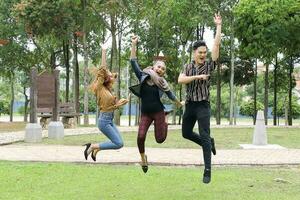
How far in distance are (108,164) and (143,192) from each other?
12.1 feet

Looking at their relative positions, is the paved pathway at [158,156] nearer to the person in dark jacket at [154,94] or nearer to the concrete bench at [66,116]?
the person in dark jacket at [154,94]

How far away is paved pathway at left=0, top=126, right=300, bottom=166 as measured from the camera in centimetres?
1272

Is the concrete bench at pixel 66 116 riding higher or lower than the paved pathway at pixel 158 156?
higher

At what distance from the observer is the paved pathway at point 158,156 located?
41.7 feet

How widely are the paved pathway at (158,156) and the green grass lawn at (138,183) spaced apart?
2.21 ft

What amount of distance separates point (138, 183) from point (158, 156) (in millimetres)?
4083

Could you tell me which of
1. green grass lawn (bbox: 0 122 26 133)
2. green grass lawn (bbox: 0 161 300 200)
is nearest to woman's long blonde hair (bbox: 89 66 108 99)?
green grass lawn (bbox: 0 161 300 200)

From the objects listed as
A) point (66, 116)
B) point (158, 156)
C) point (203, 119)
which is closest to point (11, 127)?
point (66, 116)

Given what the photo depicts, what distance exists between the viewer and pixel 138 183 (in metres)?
9.80

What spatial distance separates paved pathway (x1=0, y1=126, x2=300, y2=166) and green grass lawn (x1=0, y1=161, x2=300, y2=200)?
26.6 inches

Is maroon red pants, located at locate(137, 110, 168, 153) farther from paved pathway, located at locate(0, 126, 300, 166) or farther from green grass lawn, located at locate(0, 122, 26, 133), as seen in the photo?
green grass lawn, located at locate(0, 122, 26, 133)

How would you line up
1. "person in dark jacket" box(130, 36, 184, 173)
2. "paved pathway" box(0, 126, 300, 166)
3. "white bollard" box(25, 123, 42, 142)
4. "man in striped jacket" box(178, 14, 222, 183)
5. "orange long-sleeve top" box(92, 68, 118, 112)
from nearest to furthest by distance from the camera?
"man in striped jacket" box(178, 14, 222, 183)
"person in dark jacket" box(130, 36, 184, 173)
"orange long-sleeve top" box(92, 68, 118, 112)
"paved pathway" box(0, 126, 300, 166)
"white bollard" box(25, 123, 42, 142)

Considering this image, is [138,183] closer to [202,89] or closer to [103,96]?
[103,96]

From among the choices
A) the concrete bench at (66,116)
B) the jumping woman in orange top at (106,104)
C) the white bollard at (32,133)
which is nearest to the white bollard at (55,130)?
the white bollard at (32,133)
